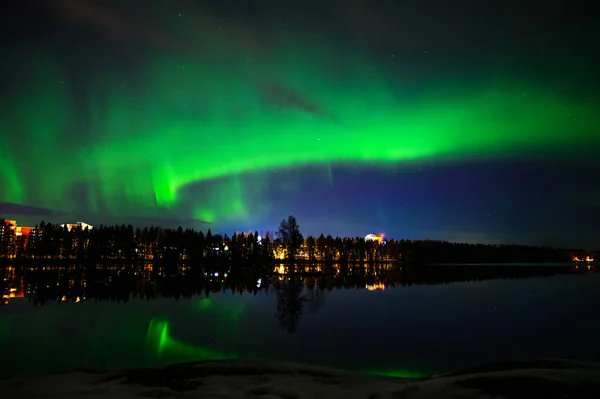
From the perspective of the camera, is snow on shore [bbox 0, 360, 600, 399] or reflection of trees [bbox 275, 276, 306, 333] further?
reflection of trees [bbox 275, 276, 306, 333]

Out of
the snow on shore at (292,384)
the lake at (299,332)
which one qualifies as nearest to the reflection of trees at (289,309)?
the lake at (299,332)

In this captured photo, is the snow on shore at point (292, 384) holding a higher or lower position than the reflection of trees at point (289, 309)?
higher

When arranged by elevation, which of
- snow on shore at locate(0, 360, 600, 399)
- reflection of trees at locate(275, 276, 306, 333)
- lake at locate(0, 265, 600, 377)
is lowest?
reflection of trees at locate(275, 276, 306, 333)

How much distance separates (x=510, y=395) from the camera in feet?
35.2

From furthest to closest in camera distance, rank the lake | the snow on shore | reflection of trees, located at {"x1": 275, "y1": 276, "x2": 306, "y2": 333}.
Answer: reflection of trees, located at {"x1": 275, "y1": 276, "x2": 306, "y2": 333}, the lake, the snow on shore

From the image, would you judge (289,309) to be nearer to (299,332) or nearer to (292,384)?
(299,332)

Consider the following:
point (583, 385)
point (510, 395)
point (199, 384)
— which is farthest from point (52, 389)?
point (583, 385)

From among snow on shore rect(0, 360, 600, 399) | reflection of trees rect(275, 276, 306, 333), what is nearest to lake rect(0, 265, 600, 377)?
reflection of trees rect(275, 276, 306, 333)

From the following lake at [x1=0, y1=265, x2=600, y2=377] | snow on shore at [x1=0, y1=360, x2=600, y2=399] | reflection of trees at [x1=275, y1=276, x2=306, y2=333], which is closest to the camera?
snow on shore at [x1=0, y1=360, x2=600, y2=399]

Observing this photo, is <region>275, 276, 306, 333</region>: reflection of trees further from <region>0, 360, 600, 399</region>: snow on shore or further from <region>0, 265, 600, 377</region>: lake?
<region>0, 360, 600, 399</region>: snow on shore

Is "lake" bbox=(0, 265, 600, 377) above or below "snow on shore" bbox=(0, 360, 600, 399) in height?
below

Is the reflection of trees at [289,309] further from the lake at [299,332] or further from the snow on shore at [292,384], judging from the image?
the snow on shore at [292,384]

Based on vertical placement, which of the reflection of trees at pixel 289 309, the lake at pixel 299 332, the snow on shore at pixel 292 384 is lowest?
the reflection of trees at pixel 289 309

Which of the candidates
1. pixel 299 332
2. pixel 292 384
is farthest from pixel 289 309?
pixel 292 384
